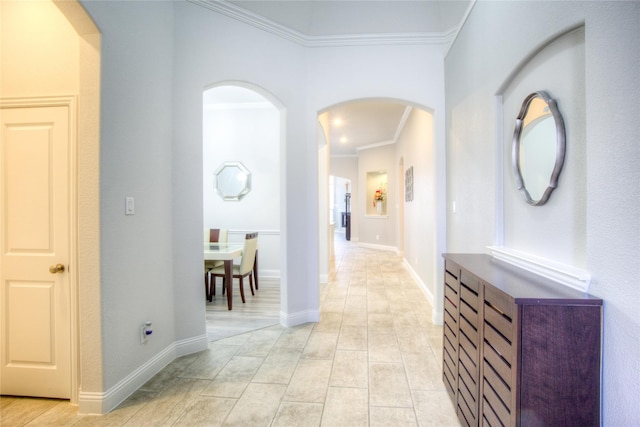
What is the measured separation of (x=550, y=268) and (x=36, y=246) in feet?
9.93

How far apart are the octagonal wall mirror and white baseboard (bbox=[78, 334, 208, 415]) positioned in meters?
3.15

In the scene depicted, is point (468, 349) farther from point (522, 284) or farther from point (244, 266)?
point (244, 266)

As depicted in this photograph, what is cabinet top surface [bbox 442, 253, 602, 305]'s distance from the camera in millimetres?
1107

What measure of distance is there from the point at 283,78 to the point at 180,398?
117 inches

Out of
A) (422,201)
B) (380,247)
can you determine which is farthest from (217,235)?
(380,247)

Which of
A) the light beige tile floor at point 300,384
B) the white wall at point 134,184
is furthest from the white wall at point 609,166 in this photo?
the white wall at point 134,184

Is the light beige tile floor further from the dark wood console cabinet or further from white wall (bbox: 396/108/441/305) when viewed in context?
white wall (bbox: 396/108/441/305)

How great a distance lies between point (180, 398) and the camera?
79.7 inches

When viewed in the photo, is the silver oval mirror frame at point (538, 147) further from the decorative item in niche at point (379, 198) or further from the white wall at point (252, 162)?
the decorative item in niche at point (379, 198)

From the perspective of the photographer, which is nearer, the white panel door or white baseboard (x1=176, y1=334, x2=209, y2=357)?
the white panel door

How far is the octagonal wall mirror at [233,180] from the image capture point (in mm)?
5433

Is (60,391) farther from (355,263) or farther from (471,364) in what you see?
(355,263)

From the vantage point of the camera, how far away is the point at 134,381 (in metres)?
2.11

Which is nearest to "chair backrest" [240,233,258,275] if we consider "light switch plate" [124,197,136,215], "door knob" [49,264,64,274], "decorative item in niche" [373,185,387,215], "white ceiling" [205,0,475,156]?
"light switch plate" [124,197,136,215]
